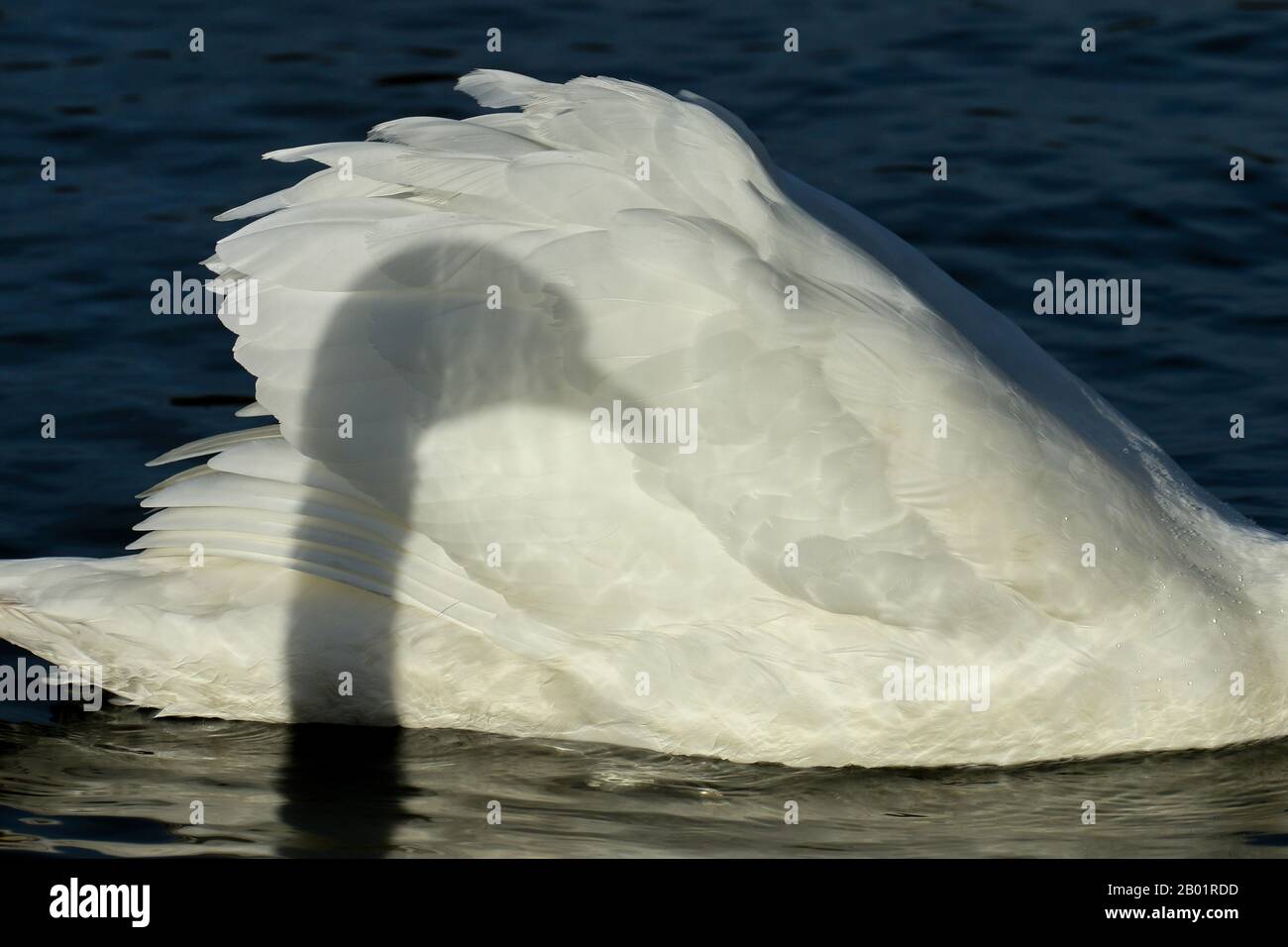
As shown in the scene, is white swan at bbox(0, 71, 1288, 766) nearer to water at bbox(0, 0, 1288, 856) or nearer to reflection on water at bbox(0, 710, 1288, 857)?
reflection on water at bbox(0, 710, 1288, 857)

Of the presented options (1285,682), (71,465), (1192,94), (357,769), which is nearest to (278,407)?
(357,769)

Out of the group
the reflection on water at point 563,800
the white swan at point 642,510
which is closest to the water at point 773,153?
the reflection on water at point 563,800

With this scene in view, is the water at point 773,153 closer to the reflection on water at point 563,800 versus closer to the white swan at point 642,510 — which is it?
the reflection on water at point 563,800

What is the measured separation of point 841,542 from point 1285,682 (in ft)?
5.38

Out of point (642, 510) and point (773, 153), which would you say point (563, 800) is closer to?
point (642, 510)

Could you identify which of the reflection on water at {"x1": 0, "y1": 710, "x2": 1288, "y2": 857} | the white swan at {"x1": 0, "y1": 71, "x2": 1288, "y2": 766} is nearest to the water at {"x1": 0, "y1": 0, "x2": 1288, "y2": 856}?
the reflection on water at {"x1": 0, "y1": 710, "x2": 1288, "y2": 857}

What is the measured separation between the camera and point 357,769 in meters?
6.74

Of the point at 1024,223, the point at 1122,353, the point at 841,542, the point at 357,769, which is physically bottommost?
the point at 357,769

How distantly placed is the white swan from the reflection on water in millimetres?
98

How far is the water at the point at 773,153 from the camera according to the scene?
6.47 meters

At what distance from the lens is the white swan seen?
6.30 m

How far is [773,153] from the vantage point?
11438 millimetres

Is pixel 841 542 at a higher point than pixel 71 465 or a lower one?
lower
